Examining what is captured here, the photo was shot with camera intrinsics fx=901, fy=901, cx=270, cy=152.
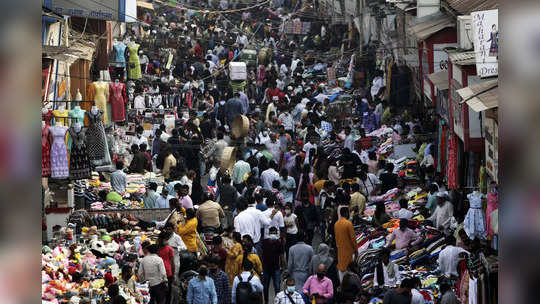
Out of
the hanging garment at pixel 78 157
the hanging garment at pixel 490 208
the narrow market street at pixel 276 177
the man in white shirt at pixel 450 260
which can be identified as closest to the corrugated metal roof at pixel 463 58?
the narrow market street at pixel 276 177

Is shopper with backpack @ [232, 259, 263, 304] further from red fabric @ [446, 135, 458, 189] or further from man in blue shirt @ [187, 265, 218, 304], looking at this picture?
red fabric @ [446, 135, 458, 189]

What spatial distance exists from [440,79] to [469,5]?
1668 mm

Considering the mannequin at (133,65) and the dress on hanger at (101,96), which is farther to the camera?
the mannequin at (133,65)

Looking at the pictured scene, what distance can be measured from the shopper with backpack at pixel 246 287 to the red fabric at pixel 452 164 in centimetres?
556

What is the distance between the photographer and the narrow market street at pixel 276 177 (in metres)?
11.5

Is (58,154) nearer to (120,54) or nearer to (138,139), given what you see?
(138,139)

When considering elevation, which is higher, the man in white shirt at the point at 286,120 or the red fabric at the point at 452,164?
the man in white shirt at the point at 286,120

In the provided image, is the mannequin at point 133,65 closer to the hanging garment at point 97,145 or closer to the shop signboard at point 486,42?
the hanging garment at point 97,145

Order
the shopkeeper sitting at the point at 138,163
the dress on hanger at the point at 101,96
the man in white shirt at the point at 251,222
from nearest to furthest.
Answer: the man in white shirt at the point at 251,222, the shopkeeper sitting at the point at 138,163, the dress on hanger at the point at 101,96

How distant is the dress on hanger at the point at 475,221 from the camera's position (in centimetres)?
1255

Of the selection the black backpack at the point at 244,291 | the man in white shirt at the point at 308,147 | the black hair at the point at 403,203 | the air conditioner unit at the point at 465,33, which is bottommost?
the black backpack at the point at 244,291

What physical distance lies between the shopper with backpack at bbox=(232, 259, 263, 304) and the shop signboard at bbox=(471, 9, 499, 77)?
4.05m

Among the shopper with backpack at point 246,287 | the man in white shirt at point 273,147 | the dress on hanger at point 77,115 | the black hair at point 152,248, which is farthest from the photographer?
the man in white shirt at point 273,147

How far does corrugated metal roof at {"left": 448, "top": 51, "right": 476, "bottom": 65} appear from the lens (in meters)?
14.3
